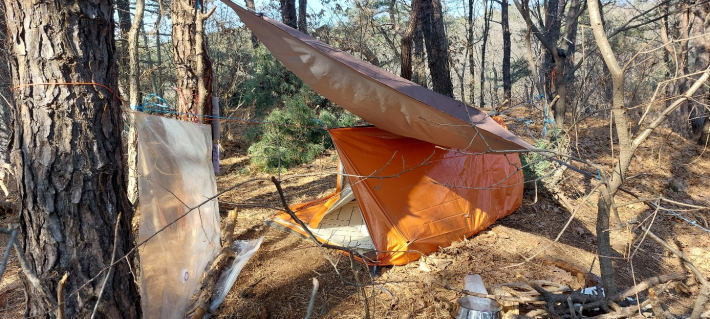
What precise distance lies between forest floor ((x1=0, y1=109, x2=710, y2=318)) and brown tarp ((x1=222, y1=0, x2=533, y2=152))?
0.67 meters

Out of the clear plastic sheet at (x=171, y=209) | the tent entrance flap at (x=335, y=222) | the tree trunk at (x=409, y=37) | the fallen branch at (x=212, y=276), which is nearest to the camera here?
the clear plastic sheet at (x=171, y=209)

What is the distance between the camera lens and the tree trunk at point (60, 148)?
1.86 m

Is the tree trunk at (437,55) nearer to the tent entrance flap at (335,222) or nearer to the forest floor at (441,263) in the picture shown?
the forest floor at (441,263)

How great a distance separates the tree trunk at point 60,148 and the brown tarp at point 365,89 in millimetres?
1236

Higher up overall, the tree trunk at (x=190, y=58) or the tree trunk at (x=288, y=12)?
the tree trunk at (x=288, y=12)

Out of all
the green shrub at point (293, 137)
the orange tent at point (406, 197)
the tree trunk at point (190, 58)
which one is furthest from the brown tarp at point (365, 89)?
the green shrub at point (293, 137)

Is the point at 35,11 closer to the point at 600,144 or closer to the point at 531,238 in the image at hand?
the point at 531,238

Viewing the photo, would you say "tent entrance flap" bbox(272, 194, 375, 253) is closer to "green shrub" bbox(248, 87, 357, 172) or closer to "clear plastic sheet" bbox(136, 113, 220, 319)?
"clear plastic sheet" bbox(136, 113, 220, 319)

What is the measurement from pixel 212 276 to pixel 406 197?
1.82 metres

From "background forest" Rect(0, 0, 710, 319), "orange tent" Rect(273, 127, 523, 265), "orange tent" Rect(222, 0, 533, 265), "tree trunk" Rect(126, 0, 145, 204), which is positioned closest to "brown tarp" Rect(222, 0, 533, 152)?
"orange tent" Rect(222, 0, 533, 265)

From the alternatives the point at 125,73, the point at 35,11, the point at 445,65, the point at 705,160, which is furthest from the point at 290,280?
the point at 705,160

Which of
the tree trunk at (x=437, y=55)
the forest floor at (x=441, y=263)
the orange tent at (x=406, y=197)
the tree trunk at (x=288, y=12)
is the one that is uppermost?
the tree trunk at (x=288, y=12)

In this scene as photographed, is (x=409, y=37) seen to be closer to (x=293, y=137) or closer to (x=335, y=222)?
(x=335, y=222)

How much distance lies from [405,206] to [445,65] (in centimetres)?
290
